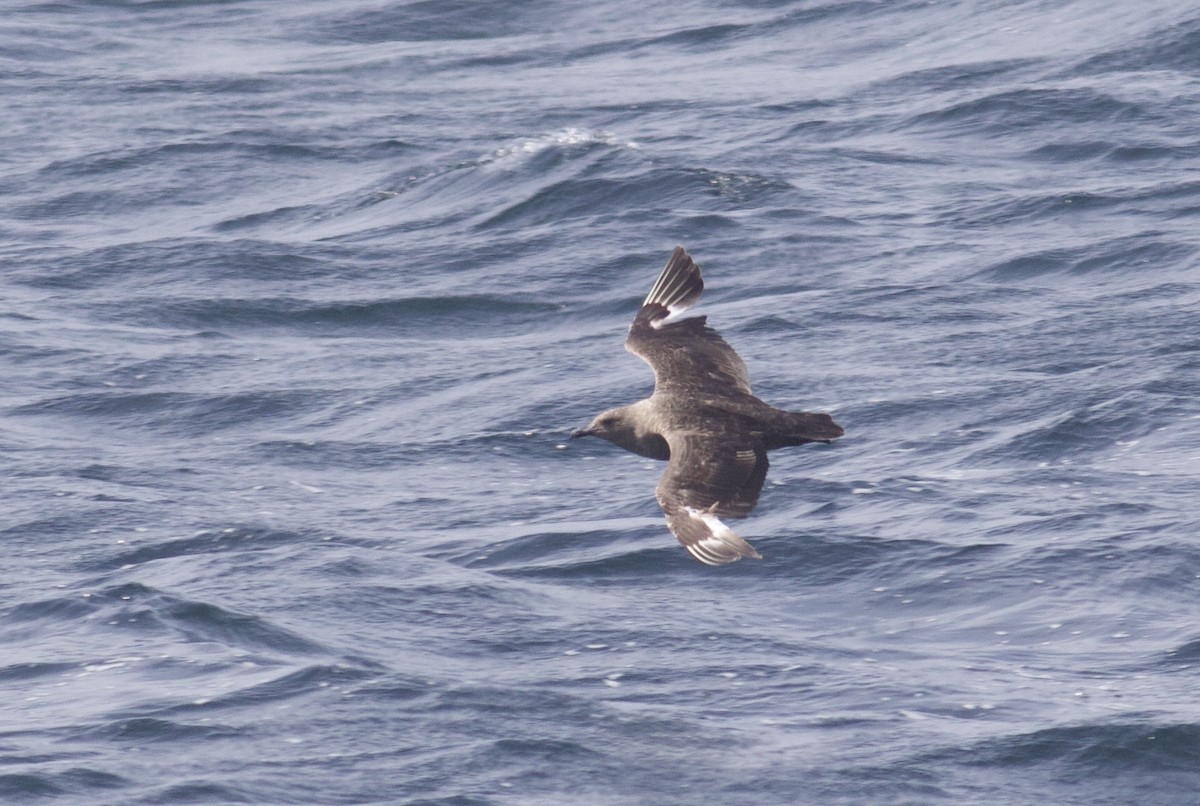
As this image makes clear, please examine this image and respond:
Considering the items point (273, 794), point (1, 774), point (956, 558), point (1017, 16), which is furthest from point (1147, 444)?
point (1017, 16)

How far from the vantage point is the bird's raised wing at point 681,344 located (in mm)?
12453

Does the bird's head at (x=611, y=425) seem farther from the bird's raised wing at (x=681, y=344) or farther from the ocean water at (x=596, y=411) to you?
the ocean water at (x=596, y=411)

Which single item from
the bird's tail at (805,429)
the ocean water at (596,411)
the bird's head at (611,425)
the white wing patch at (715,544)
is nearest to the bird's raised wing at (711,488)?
the white wing patch at (715,544)

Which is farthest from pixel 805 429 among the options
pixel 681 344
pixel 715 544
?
pixel 681 344

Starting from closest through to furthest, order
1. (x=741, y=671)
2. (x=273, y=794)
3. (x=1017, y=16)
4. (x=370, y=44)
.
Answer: (x=273, y=794) → (x=741, y=671) → (x=1017, y=16) → (x=370, y=44)

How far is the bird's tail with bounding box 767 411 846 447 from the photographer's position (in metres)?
11.1

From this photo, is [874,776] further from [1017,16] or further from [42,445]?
[1017,16]

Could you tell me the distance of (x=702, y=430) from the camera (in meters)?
11.4

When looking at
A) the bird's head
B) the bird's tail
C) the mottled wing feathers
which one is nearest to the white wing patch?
the bird's tail

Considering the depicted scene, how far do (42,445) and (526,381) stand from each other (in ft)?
15.1

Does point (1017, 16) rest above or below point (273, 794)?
above

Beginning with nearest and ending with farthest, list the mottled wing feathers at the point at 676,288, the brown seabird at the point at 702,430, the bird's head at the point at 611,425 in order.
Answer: the brown seabird at the point at 702,430, the bird's head at the point at 611,425, the mottled wing feathers at the point at 676,288

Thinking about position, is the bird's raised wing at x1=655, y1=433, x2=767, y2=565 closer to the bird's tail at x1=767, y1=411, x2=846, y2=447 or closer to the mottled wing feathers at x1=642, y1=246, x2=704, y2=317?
the bird's tail at x1=767, y1=411, x2=846, y2=447

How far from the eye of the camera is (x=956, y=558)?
599 inches
